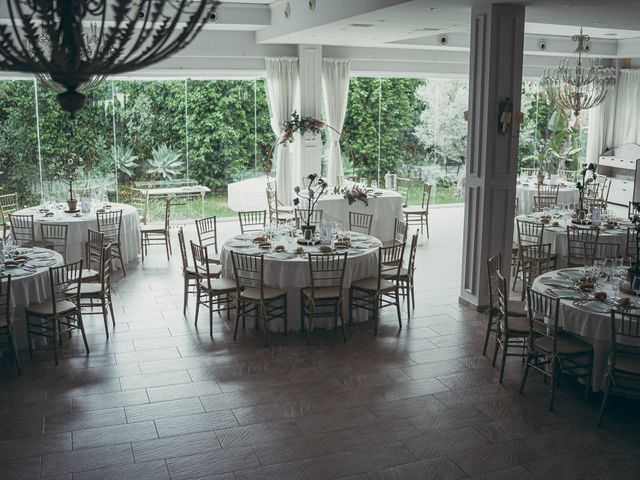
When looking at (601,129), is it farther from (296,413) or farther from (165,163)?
(296,413)

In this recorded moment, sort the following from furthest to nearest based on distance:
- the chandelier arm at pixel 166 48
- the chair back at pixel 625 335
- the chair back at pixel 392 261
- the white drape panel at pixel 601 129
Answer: the white drape panel at pixel 601 129
the chair back at pixel 392 261
the chair back at pixel 625 335
the chandelier arm at pixel 166 48

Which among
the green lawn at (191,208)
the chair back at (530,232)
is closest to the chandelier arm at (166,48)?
the chair back at (530,232)

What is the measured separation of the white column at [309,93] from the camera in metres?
13.7

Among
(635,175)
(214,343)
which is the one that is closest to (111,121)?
(214,343)

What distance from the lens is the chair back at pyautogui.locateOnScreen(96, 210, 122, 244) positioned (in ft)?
35.0

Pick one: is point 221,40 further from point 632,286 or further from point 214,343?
point 632,286

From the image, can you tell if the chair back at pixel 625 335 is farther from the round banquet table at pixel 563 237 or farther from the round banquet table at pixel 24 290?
the round banquet table at pixel 24 290

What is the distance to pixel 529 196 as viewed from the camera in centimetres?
1334

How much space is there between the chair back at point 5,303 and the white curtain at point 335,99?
8384 millimetres

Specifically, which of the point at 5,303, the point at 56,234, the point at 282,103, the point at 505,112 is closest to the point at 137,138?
the point at 282,103

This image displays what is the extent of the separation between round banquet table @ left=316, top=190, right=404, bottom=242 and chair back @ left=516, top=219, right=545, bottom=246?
2876 millimetres

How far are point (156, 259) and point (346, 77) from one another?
5.57 meters

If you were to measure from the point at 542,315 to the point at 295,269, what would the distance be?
269 centimetres

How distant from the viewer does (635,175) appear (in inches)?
645
